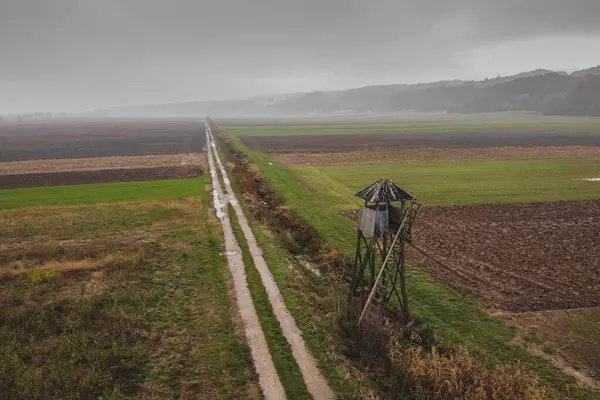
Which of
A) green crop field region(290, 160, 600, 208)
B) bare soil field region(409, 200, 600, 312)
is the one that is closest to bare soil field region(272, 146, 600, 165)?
green crop field region(290, 160, 600, 208)

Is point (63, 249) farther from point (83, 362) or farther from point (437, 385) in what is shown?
point (437, 385)

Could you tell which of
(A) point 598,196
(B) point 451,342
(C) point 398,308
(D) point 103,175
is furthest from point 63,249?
(A) point 598,196

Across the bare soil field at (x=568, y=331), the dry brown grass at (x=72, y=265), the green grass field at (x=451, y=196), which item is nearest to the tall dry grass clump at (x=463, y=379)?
the green grass field at (x=451, y=196)

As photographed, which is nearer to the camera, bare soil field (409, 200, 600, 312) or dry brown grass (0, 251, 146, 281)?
bare soil field (409, 200, 600, 312)

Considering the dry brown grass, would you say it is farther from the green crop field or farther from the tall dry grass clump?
the green crop field

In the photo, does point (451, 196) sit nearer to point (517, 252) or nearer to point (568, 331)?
point (517, 252)

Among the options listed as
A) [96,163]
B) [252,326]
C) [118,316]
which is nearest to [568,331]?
[252,326]

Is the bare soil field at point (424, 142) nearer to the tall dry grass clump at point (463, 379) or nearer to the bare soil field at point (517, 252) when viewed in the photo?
the bare soil field at point (517, 252)
